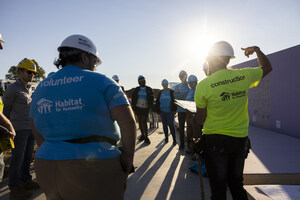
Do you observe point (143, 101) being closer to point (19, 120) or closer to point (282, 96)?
point (19, 120)

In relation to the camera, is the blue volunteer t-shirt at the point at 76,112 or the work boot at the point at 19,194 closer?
the blue volunteer t-shirt at the point at 76,112

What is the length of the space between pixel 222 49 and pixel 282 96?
6.31m

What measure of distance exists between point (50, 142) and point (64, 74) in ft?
1.51

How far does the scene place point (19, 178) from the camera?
3.29 meters

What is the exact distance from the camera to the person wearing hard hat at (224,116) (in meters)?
1.95

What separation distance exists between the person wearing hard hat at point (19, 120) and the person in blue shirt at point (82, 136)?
232cm

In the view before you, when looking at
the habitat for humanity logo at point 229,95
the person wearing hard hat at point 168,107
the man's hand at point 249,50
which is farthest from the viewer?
the person wearing hard hat at point 168,107

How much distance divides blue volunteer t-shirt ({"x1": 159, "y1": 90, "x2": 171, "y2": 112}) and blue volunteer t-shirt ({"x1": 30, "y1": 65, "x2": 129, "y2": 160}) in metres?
5.23

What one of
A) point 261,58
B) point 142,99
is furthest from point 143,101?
point 261,58

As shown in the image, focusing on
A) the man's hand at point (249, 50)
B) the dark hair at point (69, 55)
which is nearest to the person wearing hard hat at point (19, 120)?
the dark hair at point (69, 55)

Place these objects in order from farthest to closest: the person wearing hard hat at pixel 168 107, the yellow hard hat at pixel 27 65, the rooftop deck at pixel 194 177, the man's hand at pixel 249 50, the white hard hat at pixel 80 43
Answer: the person wearing hard hat at pixel 168 107 < the yellow hard hat at pixel 27 65 < the rooftop deck at pixel 194 177 < the man's hand at pixel 249 50 < the white hard hat at pixel 80 43

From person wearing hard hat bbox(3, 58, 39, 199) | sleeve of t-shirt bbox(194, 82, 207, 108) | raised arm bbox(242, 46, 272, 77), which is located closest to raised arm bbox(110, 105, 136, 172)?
sleeve of t-shirt bbox(194, 82, 207, 108)

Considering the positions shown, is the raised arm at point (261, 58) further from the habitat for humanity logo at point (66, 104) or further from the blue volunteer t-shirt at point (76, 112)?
the habitat for humanity logo at point (66, 104)

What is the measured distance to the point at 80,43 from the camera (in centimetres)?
151
